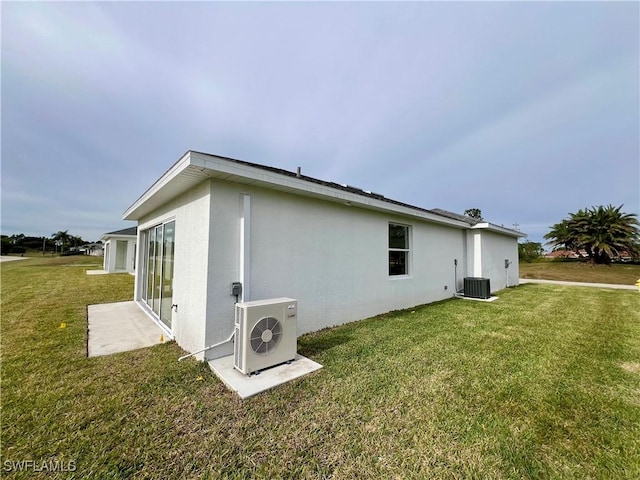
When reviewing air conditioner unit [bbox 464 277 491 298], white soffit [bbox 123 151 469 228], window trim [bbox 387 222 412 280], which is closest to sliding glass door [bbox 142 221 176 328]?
white soffit [bbox 123 151 469 228]

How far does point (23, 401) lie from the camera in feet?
8.31

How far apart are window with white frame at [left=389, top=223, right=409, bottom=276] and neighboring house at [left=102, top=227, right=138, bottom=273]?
18.8 m

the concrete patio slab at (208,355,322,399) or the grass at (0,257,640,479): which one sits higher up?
the concrete patio slab at (208,355,322,399)

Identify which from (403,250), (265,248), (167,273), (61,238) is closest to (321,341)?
(265,248)

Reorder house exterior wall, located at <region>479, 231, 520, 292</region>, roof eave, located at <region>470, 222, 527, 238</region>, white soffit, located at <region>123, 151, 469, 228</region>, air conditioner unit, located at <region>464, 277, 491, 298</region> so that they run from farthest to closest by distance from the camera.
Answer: house exterior wall, located at <region>479, 231, 520, 292</region>, roof eave, located at <region>470, 222, 527, 238</region>, air conditioner unit, located at <region>464, 277, 491, 298</region>, white soffit, located at <region>123, 151, 469, 228</region>

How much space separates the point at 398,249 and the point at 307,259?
3.35 meters

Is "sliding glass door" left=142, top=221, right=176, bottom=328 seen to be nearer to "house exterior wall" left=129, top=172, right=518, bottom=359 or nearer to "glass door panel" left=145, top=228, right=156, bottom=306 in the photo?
"glass door panel" left=145, top=228, right=156, bottom=306

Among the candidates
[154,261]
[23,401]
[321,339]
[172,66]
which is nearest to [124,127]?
[172,66]

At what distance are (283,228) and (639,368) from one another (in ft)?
18.1

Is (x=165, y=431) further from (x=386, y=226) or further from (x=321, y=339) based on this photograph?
(x=386, y=226)

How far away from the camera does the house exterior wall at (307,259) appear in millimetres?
3676

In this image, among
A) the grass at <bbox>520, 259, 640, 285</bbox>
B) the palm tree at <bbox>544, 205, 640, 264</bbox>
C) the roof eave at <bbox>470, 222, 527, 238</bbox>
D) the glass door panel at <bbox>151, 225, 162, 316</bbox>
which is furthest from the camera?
the palm tree at <bbox>544, 205, 640, 264</bbox>

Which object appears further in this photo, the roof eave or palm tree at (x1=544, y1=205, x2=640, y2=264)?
palm tree at (x1=544, y1=205, x2=640, y2=264)

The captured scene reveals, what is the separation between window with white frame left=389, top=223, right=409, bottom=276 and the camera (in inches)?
266
